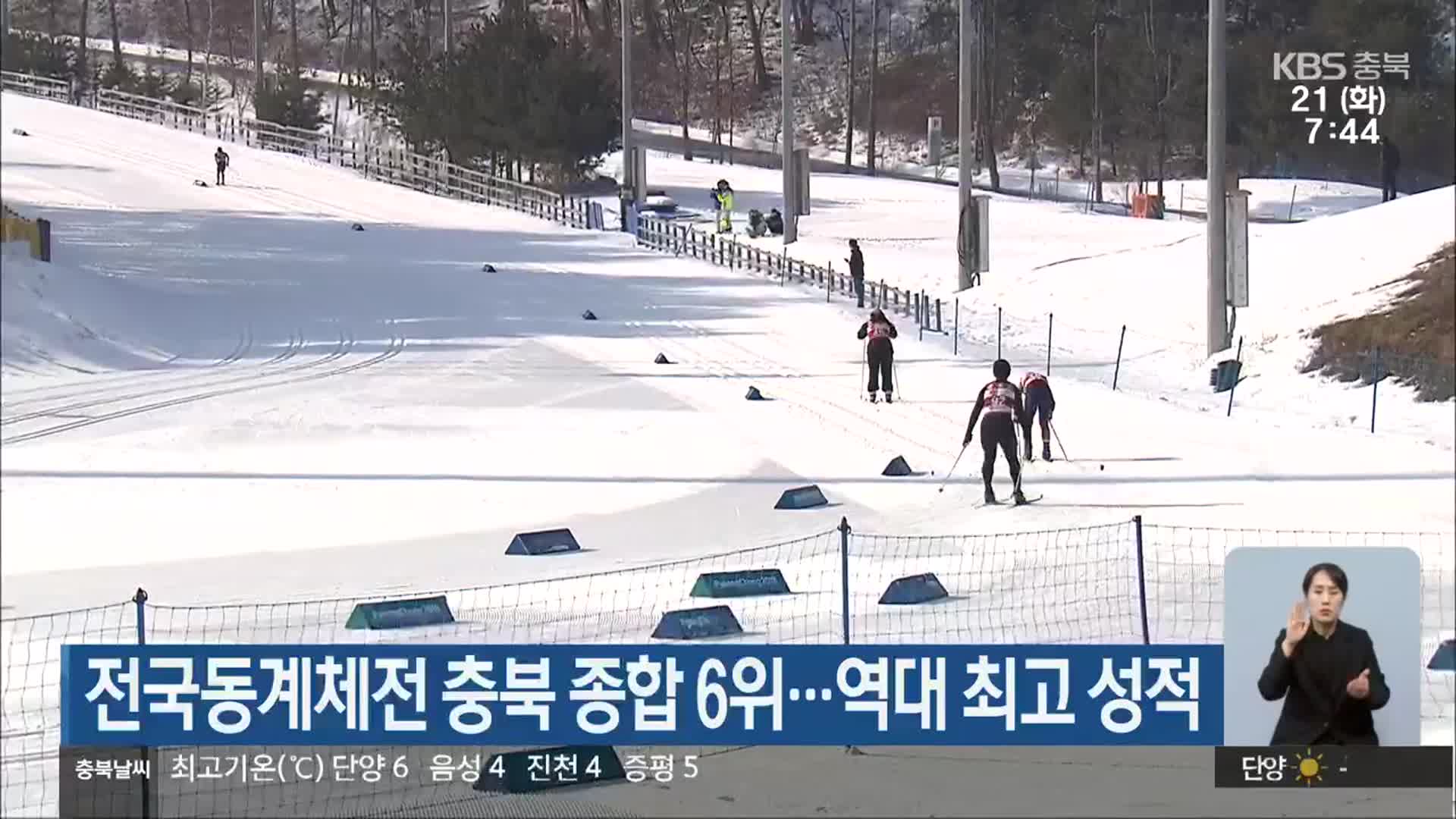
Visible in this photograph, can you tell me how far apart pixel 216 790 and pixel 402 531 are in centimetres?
839

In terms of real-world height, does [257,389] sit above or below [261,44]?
below

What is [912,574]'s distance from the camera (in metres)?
16.4

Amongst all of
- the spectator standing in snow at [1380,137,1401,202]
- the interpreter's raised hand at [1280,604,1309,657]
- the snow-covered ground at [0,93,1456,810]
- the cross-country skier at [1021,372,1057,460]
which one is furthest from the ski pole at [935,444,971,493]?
the interpreter's raised hand at [1280,604,1309,657]

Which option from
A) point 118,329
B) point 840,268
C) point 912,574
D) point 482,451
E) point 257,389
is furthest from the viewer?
point 840,268

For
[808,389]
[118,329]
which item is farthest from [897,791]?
[118,329]

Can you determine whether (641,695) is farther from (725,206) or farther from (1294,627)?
(725,206)

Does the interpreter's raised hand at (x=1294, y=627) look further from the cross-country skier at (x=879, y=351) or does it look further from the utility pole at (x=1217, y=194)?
the utility pole at (x=1217, y=194)

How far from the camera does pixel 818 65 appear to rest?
326 ft

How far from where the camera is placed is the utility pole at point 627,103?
5381 cm

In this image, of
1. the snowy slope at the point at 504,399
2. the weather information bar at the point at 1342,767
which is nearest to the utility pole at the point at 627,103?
the snowy slope at the point at 504,399

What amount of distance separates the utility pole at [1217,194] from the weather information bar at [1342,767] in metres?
21.5

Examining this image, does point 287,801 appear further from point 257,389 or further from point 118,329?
point 118,329

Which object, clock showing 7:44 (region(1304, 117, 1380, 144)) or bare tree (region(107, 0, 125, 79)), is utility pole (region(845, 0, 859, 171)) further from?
clock showing 7:44 (region(1304, 117, 1380, 144))

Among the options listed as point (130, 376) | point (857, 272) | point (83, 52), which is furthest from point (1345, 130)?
point (83, 52)
